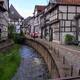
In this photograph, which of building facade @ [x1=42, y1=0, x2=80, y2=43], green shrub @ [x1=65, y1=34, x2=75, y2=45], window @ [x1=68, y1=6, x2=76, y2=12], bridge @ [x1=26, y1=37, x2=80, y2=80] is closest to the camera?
bridge @ [x1=26, y1=37, x2=80, y2=80]

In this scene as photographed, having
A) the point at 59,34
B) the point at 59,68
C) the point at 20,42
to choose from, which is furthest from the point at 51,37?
the point at 59,68

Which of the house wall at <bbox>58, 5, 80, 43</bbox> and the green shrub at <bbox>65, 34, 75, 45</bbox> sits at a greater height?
the house wall at <bbox>58, 5, 80, 43</bbox>

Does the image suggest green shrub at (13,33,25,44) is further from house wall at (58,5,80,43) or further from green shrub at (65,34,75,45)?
green shrub at (65,34,75,45)

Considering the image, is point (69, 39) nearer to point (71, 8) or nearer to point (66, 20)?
point (66, 20)

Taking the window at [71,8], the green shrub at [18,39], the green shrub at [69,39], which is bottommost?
the green shrub at [18,39]

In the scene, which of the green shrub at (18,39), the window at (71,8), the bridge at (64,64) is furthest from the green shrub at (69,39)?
the green shrub at (18,39)

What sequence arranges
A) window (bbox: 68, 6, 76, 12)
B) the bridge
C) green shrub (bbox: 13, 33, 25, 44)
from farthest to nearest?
green shrub (bbox: 13, 33, 25, 44) < window (bbox: 68, 6, 76, 12) < the bridge

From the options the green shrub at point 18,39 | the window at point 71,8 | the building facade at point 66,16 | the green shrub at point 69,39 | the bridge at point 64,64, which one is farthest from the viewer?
the green shrub at point 18,39

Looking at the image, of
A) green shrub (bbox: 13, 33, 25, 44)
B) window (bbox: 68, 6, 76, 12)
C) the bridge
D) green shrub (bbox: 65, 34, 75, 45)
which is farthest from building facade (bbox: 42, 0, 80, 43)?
green shrub (bbox: 13, 33, 25, 44)

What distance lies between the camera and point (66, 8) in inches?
1649

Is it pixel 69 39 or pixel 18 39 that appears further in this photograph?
pixel 18 39

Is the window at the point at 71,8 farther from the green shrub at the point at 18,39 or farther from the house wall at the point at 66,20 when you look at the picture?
the green shrub at the point at 18,39

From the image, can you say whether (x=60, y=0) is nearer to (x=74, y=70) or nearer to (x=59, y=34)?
(x=59, y=34)

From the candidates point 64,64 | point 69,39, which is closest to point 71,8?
point 69,39
